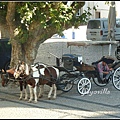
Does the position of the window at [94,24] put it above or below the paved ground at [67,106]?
above

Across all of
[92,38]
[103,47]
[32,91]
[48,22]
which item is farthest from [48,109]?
[92,38]

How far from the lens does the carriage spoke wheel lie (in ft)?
27.5

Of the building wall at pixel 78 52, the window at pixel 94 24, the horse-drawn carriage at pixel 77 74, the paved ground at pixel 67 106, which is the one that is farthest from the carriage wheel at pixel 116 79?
the window at pixel 94 24

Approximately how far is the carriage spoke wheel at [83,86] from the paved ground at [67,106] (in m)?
0.14

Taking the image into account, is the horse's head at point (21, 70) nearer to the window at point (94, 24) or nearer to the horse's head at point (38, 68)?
the horse's head at point (38, 68)

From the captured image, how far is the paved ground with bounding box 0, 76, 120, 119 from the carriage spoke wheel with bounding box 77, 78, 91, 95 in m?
0.14

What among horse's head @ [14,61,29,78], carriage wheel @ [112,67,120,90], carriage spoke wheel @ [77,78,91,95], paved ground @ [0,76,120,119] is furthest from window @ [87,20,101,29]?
horse's head @ [14,61,29,78]

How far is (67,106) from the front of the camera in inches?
292

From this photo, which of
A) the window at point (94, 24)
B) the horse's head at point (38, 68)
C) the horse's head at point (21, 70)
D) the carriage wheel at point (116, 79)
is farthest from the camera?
the window at point (94, 24)

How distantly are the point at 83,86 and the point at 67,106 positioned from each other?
1225 millimetres

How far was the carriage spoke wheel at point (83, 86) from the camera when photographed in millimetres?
8395

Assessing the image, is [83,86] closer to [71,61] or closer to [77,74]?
[77,74]

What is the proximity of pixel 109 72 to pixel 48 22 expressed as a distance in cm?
245

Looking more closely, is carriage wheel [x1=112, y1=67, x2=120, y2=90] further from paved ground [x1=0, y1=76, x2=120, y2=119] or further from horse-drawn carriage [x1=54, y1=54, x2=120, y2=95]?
paved ground [x1=0, y1=76, x2=120, y2=119]
